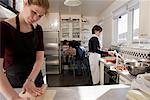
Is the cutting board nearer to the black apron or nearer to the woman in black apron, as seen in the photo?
the woman in black apron

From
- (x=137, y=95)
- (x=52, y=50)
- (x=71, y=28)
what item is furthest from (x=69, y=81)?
(x=137, y=95)

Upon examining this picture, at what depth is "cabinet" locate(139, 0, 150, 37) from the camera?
229 cm

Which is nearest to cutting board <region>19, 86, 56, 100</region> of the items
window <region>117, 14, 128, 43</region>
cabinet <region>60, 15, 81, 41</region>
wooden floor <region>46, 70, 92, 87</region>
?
wooden floor <region>46, 70, 92, 87</region>

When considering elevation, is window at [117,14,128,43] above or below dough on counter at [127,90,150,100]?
above

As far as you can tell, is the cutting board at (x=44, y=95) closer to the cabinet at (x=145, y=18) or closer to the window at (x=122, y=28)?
the cabinet at (x=145, y=18)

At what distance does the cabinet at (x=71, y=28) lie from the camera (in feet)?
20.8

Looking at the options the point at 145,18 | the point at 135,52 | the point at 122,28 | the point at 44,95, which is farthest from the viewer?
the point at 122,28

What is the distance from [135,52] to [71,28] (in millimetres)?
3646

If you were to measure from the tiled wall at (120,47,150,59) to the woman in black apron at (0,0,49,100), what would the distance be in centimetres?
186

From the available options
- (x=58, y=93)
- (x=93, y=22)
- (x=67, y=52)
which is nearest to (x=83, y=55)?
(x=67, y=52)

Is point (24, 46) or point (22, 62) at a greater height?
point (24, 46)

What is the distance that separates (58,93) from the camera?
1.09 m

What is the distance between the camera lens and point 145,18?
233cm

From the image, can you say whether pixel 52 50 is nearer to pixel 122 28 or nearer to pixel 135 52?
pixel 122 28
